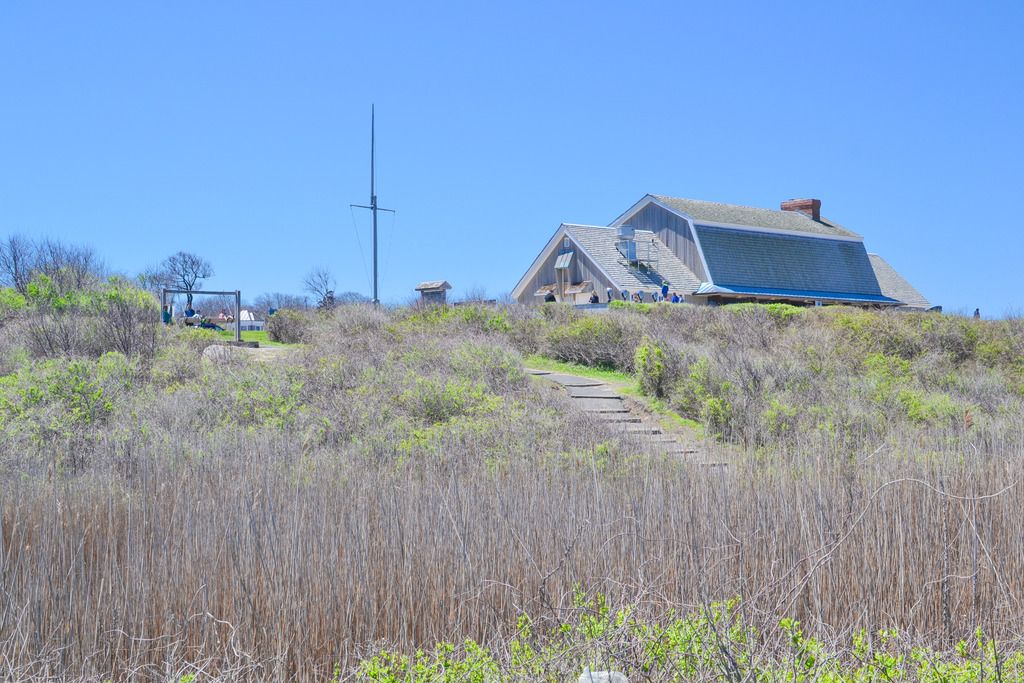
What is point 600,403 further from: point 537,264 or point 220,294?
point 537,264

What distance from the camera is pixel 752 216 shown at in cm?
3250

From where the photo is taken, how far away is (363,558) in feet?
15.9

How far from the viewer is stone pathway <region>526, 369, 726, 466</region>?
382 inches

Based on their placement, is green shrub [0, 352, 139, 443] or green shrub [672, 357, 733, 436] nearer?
green shrub [0, 352, 139, 443]

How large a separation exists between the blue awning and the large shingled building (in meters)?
0.04

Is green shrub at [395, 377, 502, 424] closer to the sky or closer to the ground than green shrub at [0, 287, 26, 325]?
closer to the ground

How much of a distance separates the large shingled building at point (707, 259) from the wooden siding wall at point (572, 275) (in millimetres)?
35

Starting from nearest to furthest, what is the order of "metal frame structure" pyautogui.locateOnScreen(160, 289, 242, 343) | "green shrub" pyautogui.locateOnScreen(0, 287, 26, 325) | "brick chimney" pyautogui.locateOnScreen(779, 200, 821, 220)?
"green shrub" pyautogui.locateOnScreen(0, 287, 26, 325) → "metal frame structure" pyautogui.locateOnScreen(160, 289, 242, 343) → "brick chimney" pyautogui.locateOnScreen(779, 200, 821, 220)

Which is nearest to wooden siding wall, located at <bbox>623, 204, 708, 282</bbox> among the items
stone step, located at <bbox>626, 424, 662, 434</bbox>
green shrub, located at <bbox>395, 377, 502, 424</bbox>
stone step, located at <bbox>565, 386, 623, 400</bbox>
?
stone step, located at <bbox>565, 386, 623, 400</bbox>

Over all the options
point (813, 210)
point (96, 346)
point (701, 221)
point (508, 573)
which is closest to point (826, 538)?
point (508, 573)

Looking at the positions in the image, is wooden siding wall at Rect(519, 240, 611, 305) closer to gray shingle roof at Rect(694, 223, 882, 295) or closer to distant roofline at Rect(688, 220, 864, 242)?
gray shingle roof at Rect(694, 223, 882, 295)

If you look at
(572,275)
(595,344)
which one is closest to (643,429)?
(595,344)

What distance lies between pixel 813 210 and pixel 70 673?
35141 millimetres

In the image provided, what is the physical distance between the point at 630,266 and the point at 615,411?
19.3m
